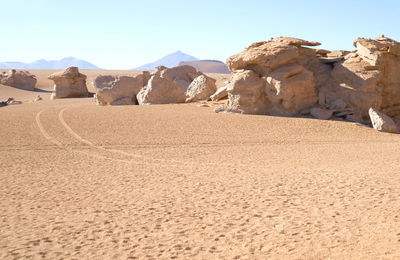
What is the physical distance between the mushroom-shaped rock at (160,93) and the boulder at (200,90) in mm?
515

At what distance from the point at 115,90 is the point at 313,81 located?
39.0 feet

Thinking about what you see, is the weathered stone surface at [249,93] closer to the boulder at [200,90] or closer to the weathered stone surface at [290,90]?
the weathered stone surface at [290,90]

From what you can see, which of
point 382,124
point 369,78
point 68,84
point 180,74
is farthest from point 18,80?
point 382,124

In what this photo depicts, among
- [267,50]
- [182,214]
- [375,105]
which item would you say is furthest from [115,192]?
[375,105]

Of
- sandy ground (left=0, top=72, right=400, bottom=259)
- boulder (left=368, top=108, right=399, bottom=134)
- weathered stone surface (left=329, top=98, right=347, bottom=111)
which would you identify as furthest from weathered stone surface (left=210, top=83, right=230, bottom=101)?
boulder (left=368, top=108, right=399, bottom=134)

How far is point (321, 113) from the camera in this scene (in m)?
16.0

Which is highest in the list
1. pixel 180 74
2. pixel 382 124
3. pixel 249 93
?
pixel 180 74

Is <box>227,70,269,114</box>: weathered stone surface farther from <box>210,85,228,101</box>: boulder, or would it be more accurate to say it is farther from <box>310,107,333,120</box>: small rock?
<box>210,85,228,101</box>: boulder

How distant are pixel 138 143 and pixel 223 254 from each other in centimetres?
819

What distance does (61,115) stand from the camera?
17859mm

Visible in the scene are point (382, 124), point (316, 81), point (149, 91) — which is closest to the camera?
point (382, 124)

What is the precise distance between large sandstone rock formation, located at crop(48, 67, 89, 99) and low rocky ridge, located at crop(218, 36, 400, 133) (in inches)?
765

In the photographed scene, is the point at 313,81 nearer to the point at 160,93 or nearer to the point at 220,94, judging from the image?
the point at 220,94

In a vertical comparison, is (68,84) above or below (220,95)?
above
